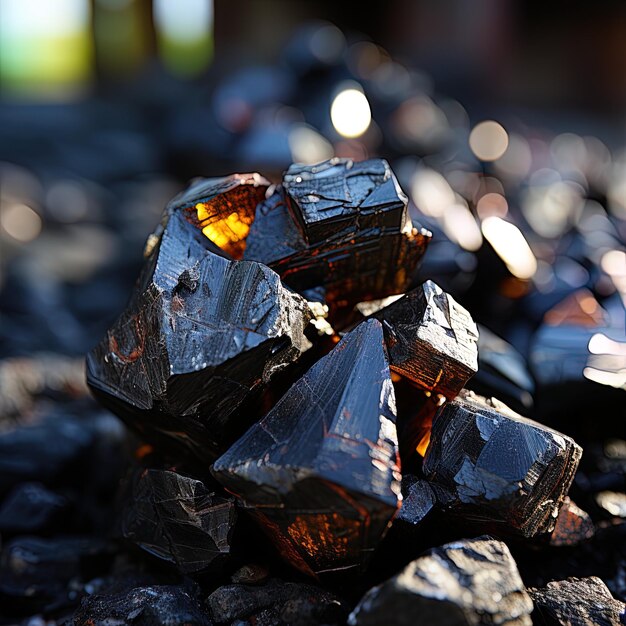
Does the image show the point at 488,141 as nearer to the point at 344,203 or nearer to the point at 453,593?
the point at 344,203

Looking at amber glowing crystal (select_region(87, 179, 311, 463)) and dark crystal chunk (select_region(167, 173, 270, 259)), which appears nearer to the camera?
amber glowing crystal (select_region(87, 179, 311, 463))

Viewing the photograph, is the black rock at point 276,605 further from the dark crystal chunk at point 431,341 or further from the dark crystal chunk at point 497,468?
the dark crystal chunk at point 431,341

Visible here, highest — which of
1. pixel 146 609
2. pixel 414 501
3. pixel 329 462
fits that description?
pixel 329 462

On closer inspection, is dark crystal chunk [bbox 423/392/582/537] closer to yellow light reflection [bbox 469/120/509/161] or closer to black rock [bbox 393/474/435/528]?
black rock [bbox 393/474/435/528]

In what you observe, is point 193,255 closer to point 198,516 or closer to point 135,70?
point 198,516

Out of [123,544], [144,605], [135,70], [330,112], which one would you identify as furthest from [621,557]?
[135,70]

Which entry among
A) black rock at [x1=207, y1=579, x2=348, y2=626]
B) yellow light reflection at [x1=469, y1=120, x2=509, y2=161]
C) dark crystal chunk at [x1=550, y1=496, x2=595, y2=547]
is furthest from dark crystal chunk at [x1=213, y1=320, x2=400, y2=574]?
yellow light reflection at [x1=469, y1=120, x2=509, y2=161]

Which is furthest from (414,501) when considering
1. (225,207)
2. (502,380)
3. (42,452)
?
(42,452)
